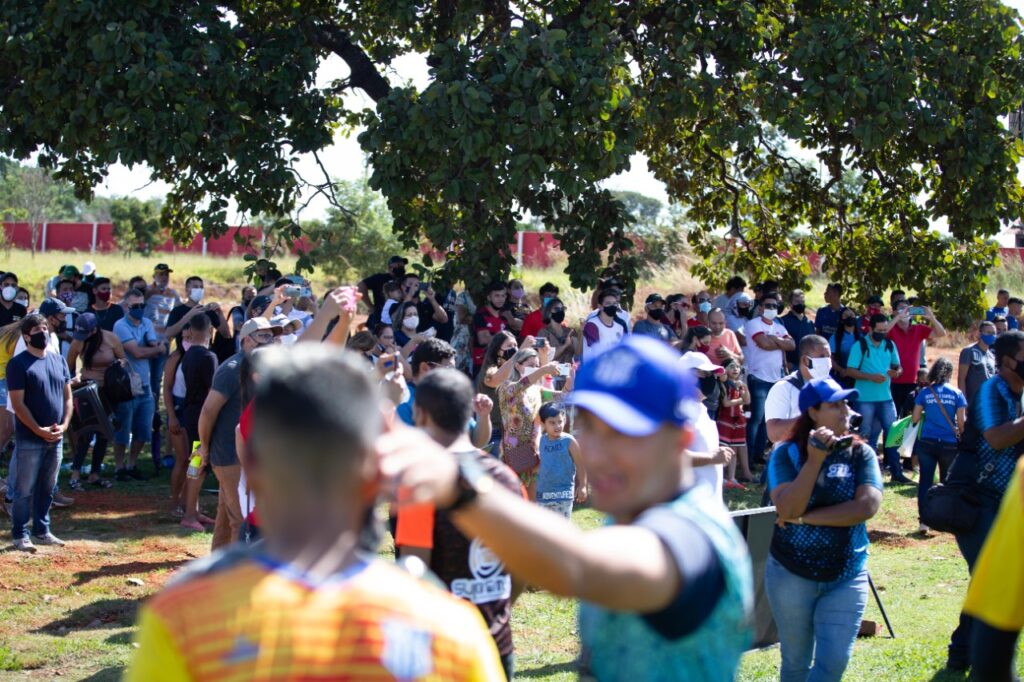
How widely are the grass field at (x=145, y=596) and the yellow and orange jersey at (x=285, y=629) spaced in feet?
17.5

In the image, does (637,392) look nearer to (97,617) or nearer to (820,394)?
(820,394)

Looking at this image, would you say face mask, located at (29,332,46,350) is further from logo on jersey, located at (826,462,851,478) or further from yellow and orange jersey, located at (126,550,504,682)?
yellow and orange jersey, located at (126,550,504,682)

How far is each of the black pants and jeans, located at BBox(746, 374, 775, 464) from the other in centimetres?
1094

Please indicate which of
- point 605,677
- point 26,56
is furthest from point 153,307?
point 605,677

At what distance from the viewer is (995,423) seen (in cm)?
592

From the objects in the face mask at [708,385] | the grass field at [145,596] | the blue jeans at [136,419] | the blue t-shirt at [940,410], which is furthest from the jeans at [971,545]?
the blue jeans at [136,419]

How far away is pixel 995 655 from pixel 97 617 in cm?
675

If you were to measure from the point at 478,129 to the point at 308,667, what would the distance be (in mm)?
10537

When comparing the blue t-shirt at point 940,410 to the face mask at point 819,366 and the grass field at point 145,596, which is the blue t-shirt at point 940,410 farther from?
the face mask at point 819,366

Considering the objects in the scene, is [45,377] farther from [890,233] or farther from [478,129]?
[890,233]

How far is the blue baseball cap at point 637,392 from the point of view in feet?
7.71

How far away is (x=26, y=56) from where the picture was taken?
1243cm

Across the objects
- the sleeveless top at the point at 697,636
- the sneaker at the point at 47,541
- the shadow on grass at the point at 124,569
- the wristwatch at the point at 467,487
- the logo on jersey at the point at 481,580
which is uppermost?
the wristwatch at the point at 467,487

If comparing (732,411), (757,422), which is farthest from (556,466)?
(757,422)
